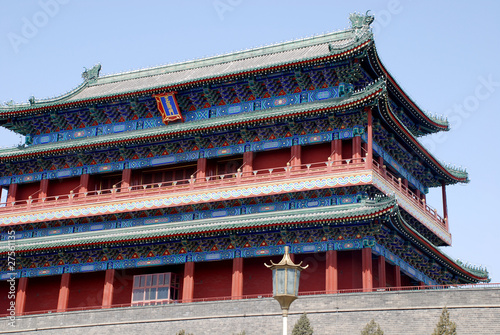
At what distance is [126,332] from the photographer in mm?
32406

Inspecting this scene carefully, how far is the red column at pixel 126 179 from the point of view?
39031mm

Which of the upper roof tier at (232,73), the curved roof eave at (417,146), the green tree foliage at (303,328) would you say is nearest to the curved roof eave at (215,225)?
the curved roof eave at (417,146)

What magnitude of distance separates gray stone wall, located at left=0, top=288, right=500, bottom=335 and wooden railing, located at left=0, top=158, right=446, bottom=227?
6520 mm

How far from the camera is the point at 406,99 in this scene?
39.0 metres

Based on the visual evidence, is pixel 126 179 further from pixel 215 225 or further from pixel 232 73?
pixel 232 73

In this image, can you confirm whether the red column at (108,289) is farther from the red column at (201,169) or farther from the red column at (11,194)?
the red column at (11,194)

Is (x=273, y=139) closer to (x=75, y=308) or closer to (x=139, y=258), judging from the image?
(x=139, y=258)

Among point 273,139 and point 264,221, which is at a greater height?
point 273,139

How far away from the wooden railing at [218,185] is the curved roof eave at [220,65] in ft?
15.4

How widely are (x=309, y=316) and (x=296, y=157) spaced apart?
8.62 metres

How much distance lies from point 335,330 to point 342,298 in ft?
4.12

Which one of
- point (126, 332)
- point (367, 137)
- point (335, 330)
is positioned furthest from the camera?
point (367, 137)

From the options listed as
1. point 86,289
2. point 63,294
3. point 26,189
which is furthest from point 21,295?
point 26,189

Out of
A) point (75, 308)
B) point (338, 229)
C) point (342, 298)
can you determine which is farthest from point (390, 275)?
point (75, 308)
